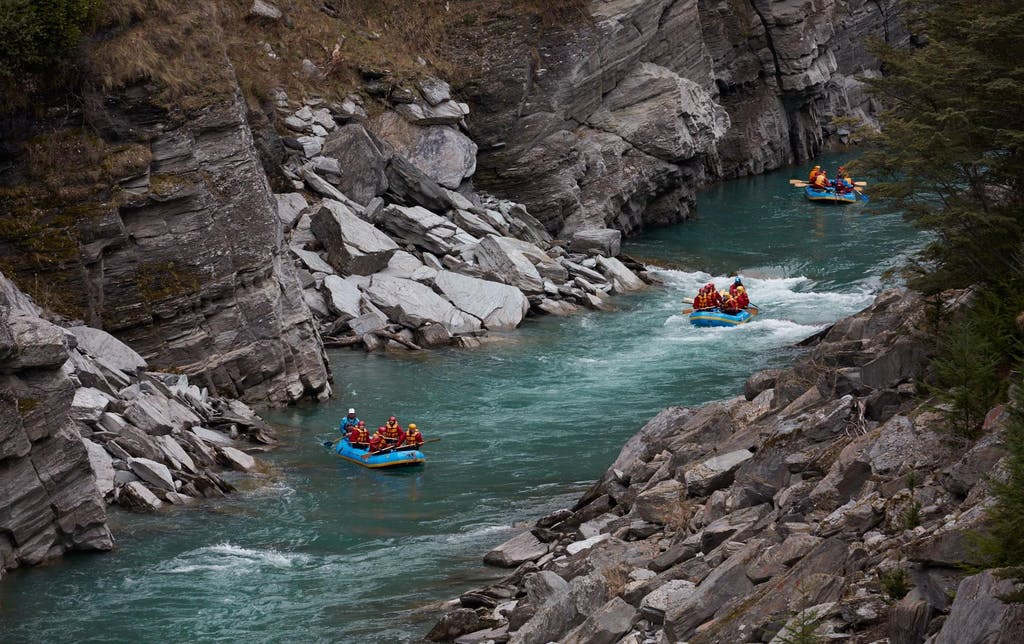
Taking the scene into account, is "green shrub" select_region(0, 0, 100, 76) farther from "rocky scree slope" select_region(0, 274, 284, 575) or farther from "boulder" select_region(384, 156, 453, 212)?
"boulder" select_region(384, 156, 453, 212)

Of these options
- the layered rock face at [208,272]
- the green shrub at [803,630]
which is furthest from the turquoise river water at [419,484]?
the green shrub at [803,630]

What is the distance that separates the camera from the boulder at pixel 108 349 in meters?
29.5

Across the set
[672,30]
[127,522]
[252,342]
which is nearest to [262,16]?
[672,30]

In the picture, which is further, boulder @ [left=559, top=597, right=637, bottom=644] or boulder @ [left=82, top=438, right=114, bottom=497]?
boulder @ [left=82, top=438, right=114, bottom=497]

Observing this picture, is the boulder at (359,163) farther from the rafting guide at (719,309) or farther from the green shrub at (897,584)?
the green shrub at (897,584)

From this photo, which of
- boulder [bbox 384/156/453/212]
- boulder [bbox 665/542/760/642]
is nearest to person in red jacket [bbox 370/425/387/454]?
boulder [bbox 665/542/760/642]

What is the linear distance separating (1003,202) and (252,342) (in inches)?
838

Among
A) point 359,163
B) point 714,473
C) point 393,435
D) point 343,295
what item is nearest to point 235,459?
point 393,435

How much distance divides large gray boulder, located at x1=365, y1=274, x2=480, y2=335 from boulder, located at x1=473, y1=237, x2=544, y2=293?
3449 millimetres

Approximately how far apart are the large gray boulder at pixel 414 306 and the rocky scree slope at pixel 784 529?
57.9 feet

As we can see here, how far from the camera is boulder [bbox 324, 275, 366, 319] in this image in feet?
128

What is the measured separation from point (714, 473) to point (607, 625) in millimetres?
4569

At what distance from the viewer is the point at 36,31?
102ft

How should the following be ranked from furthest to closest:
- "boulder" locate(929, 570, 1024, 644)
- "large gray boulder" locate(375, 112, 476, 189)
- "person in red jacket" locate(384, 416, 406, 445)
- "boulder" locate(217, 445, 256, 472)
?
"large gray boulder" locate(375, 112, 476, 189) < "person in red jacket" locate(384, 416, 406, 445) < "boulder" locate(217, 445, 256, 472) < "boulder" locate(929, 570, 1024, 644)
